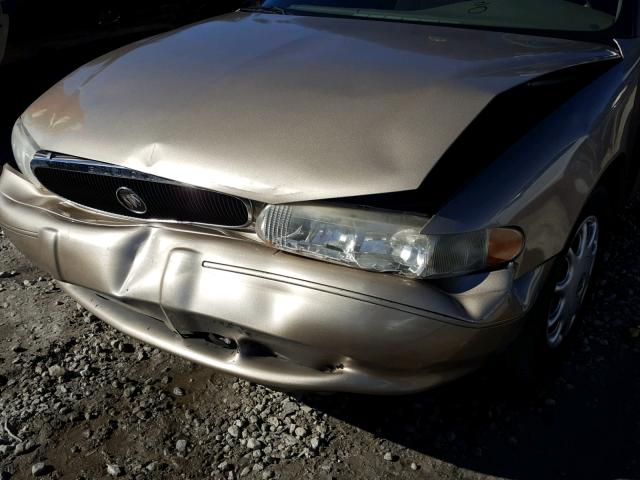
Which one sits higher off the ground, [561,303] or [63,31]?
[561,303]

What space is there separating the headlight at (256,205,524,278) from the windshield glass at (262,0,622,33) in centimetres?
120

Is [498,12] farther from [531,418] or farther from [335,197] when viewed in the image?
[531,418]

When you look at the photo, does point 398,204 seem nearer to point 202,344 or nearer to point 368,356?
point 368,356

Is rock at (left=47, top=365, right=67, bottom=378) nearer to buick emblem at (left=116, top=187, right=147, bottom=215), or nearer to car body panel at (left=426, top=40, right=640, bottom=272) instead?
buick emblem at (left=116, top=187, right=147, bottom=215)

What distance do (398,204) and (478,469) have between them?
0.88 m

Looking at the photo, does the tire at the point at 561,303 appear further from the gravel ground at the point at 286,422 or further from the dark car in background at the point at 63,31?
the dark car in background at the point at 63,31

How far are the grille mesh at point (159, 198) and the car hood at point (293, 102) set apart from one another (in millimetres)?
65

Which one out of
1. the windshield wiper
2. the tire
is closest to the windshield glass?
the windshield wiper

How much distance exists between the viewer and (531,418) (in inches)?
93.7

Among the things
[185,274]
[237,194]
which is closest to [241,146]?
[237,194]

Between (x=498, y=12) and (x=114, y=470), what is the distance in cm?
212

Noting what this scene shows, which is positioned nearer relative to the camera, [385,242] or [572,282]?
[385,242]

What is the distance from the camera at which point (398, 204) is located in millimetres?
1873

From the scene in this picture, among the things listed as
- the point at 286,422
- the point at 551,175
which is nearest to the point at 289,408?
the point at 286,422
